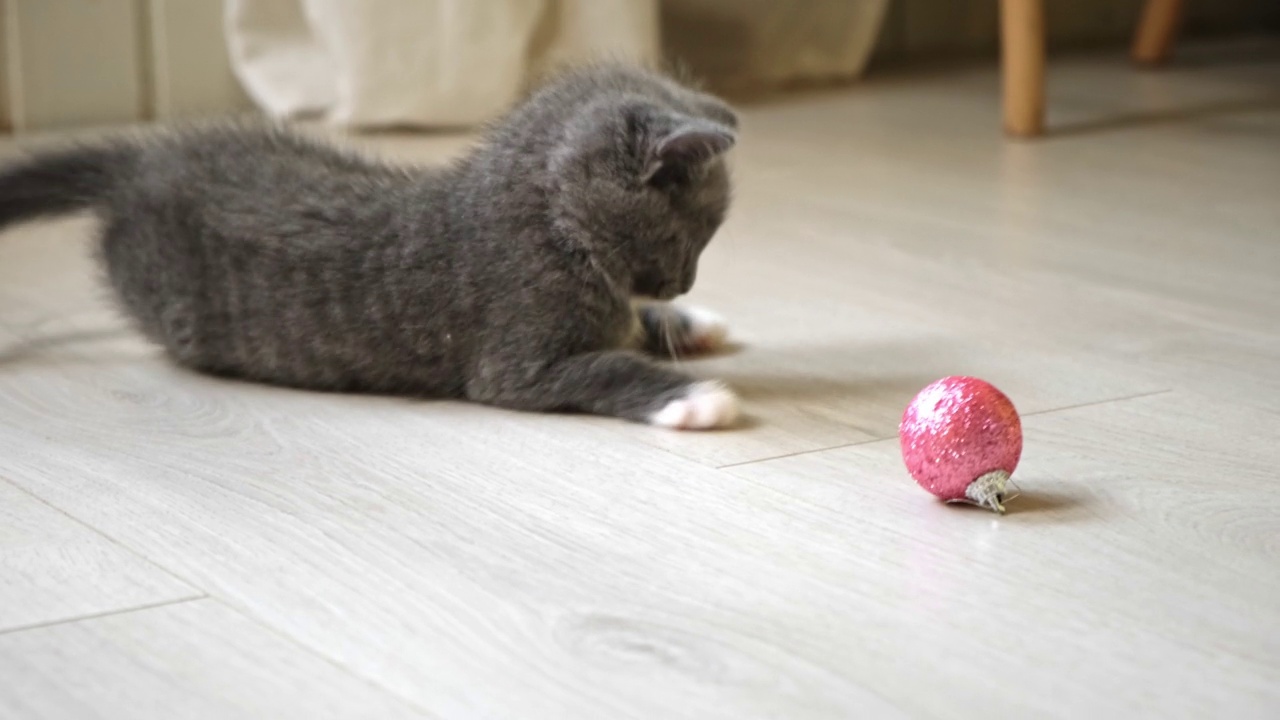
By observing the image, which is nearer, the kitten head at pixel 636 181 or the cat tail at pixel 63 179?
the kitten head at pixel 636 181

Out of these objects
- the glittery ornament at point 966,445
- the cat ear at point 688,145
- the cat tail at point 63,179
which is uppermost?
the cat ear at point 688,145

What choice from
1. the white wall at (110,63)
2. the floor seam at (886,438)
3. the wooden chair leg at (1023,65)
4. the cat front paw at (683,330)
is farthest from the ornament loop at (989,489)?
the white wall at (110,63)

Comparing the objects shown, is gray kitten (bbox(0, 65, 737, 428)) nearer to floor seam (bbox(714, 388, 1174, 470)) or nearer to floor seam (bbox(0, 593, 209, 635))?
floor seam (bbox(714, 388, 1174, 470))

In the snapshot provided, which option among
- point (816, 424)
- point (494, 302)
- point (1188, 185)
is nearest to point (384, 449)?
point (494, 302)

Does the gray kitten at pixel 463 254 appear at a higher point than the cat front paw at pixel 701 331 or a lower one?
higher

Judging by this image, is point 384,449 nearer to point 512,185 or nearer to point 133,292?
point 512,185

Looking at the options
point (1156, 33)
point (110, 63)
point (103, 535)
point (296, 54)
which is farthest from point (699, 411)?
point (1156, 33)

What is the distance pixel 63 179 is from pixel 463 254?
437 mm

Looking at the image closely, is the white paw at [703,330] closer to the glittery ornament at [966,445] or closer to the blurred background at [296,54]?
the glittery ornament at [966,445]

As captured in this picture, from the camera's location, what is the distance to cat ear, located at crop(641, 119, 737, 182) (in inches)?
48.9

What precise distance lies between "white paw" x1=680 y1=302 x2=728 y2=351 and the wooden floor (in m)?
0.04

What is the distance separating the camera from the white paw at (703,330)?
4.90 feet

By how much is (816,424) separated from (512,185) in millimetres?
331

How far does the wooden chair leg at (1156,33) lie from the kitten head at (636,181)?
248cm
